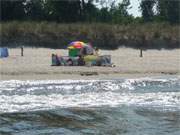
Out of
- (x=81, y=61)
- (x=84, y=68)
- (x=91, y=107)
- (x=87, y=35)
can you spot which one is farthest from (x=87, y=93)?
(x=87, y=35)

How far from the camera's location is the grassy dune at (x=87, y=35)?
32062mm

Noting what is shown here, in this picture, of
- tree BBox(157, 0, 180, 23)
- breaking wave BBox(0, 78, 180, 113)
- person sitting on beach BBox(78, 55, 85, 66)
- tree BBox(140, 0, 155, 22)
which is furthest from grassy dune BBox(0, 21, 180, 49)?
tree BBox(140, 0, 155, 22)

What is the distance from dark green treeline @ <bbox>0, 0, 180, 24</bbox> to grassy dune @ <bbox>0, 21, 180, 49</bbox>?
4.78 metres

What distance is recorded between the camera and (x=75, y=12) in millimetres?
42188

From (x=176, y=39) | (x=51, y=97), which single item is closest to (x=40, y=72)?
(x=51, y=97)

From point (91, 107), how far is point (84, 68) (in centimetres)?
1015

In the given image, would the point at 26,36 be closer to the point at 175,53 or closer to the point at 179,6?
the point at 175,53

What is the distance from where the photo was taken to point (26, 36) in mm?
32375

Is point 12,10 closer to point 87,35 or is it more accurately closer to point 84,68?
point 87,35

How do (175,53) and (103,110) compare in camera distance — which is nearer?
(103,110)

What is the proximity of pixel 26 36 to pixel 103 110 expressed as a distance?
62.3 ft

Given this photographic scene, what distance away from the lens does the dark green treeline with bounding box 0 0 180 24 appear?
39.6 m

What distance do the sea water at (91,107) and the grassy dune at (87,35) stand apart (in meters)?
10.7

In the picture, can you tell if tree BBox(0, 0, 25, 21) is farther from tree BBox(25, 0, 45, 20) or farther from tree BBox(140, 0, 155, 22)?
tree BBox(140, 0, 155, 22)
